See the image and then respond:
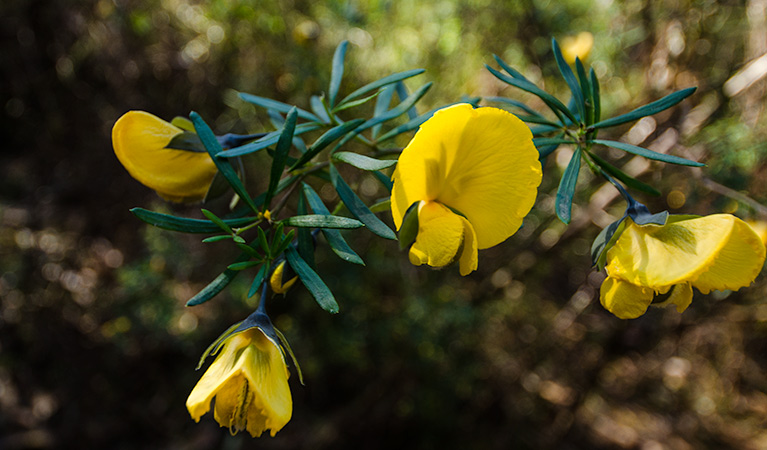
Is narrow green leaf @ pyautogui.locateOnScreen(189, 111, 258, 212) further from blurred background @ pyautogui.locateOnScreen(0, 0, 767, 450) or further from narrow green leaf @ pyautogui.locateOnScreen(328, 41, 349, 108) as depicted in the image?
blurred background @ pyautogui.locateOnScreen(0, 0, 767, 450)

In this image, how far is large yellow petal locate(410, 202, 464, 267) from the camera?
626mm

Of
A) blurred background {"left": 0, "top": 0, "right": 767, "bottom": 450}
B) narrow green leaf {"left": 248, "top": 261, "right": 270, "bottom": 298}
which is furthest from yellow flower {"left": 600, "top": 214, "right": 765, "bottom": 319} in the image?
blurred background {"left": 0, "top": 0, "right": 767, "bottom": 450}

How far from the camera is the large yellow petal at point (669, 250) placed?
611 millimetres

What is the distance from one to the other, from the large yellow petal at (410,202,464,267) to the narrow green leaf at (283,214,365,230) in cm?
10

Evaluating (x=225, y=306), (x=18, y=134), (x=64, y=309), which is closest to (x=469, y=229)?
(x=225, y=306)

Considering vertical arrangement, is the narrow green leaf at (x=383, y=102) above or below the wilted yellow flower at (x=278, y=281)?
above

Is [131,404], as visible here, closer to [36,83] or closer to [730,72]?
[36,83]

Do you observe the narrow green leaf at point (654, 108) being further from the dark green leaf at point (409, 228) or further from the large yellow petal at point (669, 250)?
the dark green leaf at point (409, 228)

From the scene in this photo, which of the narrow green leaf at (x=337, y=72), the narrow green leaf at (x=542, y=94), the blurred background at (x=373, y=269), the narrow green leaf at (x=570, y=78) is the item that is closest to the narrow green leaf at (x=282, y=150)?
the narrow green leaf at (x=337, y=72)

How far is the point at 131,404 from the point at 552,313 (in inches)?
105

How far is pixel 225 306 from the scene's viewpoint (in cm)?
220

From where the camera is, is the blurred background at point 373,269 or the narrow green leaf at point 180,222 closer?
the narrow green leaf at point 180,222

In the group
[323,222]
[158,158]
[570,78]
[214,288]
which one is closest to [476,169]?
[323,222]

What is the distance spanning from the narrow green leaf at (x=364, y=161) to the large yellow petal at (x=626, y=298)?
0.39 m
